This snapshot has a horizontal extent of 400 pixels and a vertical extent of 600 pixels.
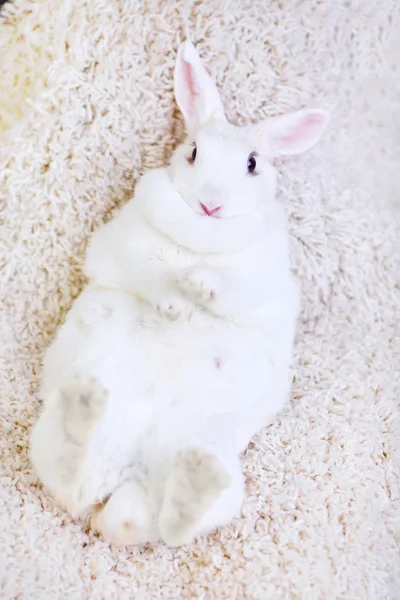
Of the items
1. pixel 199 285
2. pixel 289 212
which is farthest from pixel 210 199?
pixel 289 212

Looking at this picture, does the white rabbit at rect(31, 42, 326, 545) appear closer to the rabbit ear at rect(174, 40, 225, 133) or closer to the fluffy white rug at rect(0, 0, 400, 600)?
the rabbit ear at rect(174, 40, 225, 133)

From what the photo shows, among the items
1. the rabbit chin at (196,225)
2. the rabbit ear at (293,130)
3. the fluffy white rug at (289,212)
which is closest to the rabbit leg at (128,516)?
the fluffy white rug at (289,212)

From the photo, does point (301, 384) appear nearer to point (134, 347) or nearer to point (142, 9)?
point (134, 347)

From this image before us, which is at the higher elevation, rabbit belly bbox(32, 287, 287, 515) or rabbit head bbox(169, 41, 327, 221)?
rabbit head bbox(169, 41, 327, 221)

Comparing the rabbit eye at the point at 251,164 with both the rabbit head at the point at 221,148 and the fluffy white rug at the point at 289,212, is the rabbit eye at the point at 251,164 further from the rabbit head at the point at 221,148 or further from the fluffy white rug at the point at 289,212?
the fluffy white rug at the point at 289,212

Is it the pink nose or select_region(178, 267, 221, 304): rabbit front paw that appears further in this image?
the pink nose

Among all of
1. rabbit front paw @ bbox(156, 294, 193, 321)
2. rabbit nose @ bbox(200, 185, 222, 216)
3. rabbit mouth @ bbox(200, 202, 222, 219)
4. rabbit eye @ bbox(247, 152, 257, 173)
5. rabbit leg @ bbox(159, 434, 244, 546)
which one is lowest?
rabbit leg @ bbox(159, 434, 244, 546)

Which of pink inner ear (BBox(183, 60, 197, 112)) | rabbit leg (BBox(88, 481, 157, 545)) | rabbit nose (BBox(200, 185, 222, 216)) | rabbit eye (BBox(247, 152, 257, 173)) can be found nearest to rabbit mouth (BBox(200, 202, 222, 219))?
rabbit nose (BBox(200, 185, 222, 216))
